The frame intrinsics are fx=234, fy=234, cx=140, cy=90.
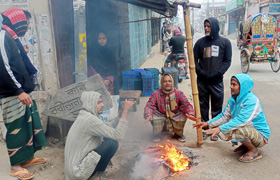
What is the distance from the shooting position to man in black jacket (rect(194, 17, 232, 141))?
3.97m

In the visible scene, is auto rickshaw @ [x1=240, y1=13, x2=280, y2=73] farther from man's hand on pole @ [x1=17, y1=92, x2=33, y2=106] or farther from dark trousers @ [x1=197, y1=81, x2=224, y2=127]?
man's hand on pole @ [x1=17, y1=92, x2=33, y2=106]

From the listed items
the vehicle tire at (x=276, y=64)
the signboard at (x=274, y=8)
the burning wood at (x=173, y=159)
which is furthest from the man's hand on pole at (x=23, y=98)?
the signboard at (x=274, y=8)

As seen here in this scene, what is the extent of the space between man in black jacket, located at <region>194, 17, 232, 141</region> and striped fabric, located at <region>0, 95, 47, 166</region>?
9.20 feet

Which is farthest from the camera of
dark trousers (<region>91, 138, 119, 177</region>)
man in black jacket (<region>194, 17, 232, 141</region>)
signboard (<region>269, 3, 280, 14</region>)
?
signboard (<region>269, 3, 280, 14</region>)

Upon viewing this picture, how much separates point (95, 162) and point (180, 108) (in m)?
1.98

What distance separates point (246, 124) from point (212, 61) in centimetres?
126

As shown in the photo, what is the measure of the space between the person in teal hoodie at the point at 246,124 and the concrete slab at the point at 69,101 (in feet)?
6.50

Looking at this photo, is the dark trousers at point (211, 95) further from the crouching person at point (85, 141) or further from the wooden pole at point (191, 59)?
the crouching person at point (85, 141)

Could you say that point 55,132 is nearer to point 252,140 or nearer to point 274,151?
point 252,140

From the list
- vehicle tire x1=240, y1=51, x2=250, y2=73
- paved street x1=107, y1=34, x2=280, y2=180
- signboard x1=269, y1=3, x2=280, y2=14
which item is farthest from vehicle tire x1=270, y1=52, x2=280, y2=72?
signboard x1=269, y1=3, x2=280, y2=14

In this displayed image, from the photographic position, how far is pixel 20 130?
3.12 metres

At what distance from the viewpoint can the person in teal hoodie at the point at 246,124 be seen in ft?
10.8

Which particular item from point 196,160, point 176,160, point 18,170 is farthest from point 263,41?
point 18,170

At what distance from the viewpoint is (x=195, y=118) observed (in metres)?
3.81
